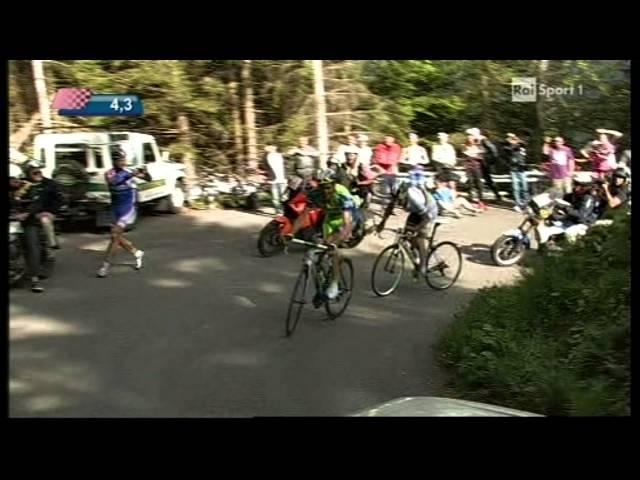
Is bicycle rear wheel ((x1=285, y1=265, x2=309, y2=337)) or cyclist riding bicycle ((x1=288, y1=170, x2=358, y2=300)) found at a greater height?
cyclist riding bicycle ((x1=288, y1=170, x2=358, y2=300))

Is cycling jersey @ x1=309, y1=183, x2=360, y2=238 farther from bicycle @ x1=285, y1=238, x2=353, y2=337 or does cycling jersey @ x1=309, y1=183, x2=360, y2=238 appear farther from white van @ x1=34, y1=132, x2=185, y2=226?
white van @ x1=34, y1=132, x2=185, y2=226

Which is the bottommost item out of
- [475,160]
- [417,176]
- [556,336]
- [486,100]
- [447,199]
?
[556,336]

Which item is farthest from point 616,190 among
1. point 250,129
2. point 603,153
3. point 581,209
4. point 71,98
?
point 71,98

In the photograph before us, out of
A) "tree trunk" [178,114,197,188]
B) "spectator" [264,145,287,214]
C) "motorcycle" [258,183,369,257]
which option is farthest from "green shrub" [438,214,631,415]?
"tree trunk" [178,114,197,188]

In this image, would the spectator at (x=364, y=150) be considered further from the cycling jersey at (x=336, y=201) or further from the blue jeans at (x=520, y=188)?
the blue jeans at (x=520, y=188)

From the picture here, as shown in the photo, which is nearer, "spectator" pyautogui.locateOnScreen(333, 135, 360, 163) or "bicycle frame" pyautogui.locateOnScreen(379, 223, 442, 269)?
"spectator" pyautogui.locateOnScreen(333, 135, 360, 163)

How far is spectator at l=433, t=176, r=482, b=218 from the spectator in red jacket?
289 millimetres

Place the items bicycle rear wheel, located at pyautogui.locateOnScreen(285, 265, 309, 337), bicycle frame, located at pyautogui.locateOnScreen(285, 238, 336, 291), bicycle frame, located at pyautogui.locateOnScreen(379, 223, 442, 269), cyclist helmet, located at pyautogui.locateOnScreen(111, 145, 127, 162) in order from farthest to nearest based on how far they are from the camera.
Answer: bicycle frame, located at pyautogui.locateOnScreen(379, 223, 442, 269) → bicycle frame, located at pyautogui.locateOnScreen(285, 238, 336, 291) → bicycle rear wheel, located at pyautogui.locateOnScreen(285, 265, 309, 337) → cyclist helmet, located at pyautogui.locateOnScreen(111, 145, 127, 162)

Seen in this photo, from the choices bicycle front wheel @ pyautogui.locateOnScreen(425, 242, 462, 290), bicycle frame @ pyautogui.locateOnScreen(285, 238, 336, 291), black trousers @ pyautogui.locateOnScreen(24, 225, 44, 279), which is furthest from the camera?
bicycle frame @ pyautogui.locateOnScreen(285, 238, 336, 291)

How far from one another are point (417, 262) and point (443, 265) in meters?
0.31

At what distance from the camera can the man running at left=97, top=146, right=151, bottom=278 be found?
3516mm

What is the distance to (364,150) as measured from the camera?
155 inches

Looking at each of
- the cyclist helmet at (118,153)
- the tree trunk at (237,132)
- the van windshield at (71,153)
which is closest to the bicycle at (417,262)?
the tree trunk at (237,132)

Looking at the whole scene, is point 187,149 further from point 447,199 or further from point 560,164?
point 560,164
